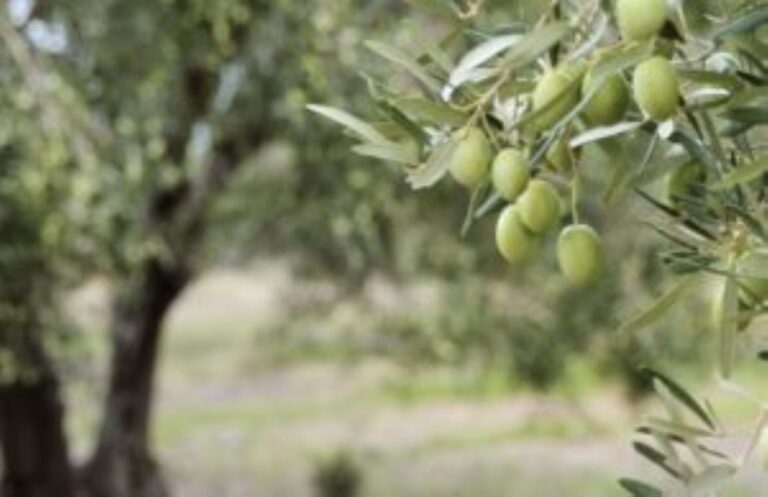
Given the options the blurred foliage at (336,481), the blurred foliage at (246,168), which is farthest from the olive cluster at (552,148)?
the blurred foliage at (336,481)

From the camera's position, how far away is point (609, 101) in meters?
1.18

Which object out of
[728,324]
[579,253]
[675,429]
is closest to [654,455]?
[675,429]

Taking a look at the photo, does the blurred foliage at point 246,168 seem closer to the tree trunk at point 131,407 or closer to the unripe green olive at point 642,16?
the tree trunk at point 131,407

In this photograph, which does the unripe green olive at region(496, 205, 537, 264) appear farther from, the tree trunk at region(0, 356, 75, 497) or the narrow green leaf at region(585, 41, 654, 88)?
the tree trunk at region(0, 356, 75, 497)

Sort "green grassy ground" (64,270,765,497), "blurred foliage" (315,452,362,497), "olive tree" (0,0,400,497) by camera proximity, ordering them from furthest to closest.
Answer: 1. "green grassy ground" (64,270,765,497)
2. "blurred foliage" (315,452,362,497)
3. "olive tree" (0,0,400,497)

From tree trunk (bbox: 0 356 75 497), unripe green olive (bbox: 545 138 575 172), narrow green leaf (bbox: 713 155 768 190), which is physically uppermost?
tree trunk (bbox: 0 356 75 497)

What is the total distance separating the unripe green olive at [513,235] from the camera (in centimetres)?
118

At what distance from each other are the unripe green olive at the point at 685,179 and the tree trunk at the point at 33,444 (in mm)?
6759

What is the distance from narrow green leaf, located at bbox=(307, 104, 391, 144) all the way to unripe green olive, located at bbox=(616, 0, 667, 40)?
0.86 feet

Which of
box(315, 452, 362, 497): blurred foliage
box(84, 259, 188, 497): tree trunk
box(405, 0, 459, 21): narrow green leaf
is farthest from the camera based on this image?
box(315, 452, 362, 497): blurred foliage

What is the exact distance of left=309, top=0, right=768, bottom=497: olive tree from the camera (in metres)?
1.17

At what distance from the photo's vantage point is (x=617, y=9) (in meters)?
1.13

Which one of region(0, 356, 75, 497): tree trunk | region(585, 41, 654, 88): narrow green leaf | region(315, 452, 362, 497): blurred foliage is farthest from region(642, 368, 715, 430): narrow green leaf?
region(315, 452, 362, 497): blurred foliage

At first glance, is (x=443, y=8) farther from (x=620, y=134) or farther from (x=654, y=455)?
(x=654, y=455)
